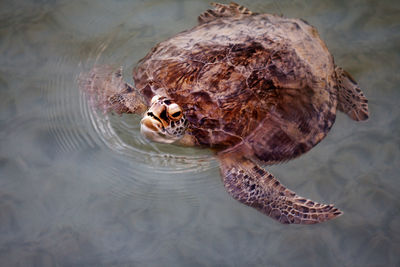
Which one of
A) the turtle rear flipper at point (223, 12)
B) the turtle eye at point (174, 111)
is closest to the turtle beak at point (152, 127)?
the turtle eye at point (174, 111)

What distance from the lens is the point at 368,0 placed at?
3529 mm

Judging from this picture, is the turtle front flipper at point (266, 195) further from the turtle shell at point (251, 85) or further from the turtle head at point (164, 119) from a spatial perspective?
the turtle head at point (164, 119)

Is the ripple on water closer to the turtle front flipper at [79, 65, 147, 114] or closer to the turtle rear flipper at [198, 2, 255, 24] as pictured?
the turtle front flipper at [79, 65, 147, 114]

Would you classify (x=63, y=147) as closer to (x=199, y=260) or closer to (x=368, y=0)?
(x=199, y=260)

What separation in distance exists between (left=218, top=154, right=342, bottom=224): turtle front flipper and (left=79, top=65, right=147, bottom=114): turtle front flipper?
90 cm

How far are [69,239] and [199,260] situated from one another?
1.00m

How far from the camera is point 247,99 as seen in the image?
2.29 metres

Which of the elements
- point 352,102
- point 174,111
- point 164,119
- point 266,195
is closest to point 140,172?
point 164,119

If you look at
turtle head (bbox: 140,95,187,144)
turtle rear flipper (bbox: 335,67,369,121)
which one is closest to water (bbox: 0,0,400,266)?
turtle rear flipper (bbox: 335,67,369,121)

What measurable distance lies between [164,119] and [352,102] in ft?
5.79

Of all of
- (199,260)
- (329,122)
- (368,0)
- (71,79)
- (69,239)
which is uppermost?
(368,0)

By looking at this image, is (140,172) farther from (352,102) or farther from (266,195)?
(352,102)

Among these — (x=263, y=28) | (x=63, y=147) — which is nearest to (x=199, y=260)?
(x=63, y=147)

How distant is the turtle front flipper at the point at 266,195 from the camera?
2457 millimetres
